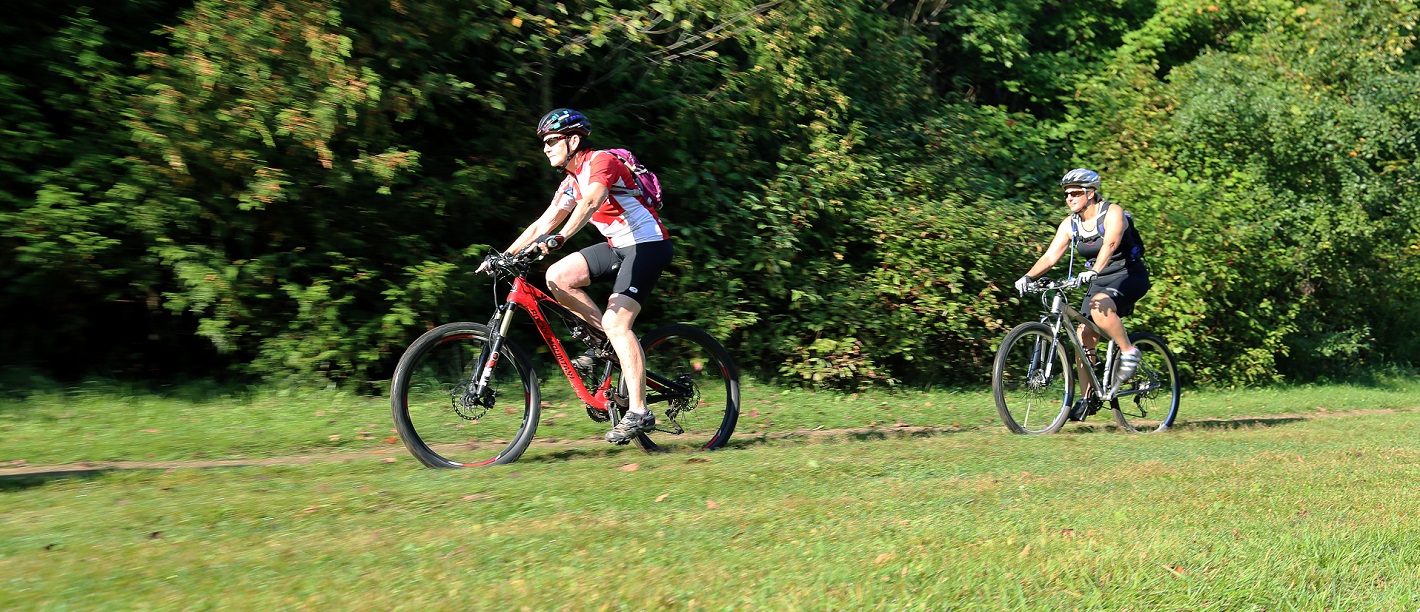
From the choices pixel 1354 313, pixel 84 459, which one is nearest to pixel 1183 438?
pixel 84 459

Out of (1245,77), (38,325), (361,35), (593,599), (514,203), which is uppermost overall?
(1245,77)

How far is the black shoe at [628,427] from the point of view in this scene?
664 cm

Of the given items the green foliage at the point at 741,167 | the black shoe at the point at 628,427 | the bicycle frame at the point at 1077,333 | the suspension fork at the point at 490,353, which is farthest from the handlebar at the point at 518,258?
the bicycle frame at the point at 1077,333

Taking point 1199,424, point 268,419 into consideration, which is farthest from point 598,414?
point 1199,424

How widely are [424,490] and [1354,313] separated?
626 inches

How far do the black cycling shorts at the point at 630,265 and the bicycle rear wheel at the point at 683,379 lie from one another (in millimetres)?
373

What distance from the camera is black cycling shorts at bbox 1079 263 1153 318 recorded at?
916 centimetres

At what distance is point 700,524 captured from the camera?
4.80 meters

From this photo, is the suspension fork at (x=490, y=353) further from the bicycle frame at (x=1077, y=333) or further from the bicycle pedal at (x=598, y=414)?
the bicycle frame at (x=1077, y=333)

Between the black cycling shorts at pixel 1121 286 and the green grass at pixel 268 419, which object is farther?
the black cycling shorts at pixel 1121 286

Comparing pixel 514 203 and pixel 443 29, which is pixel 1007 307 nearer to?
pixel 514 203

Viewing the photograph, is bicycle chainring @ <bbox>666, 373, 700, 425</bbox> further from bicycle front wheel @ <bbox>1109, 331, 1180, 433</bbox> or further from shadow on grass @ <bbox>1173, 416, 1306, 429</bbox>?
shadow on grass @ <bbox>1173, 416, 1306, 429</bbox>

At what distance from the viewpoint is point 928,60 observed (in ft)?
53.2

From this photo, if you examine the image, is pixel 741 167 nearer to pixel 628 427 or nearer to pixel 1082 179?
pixel 1082 179
